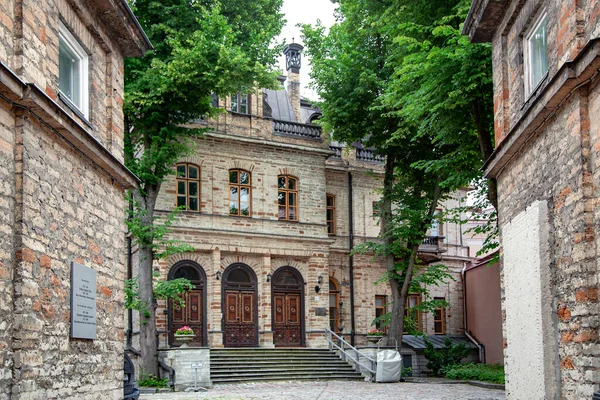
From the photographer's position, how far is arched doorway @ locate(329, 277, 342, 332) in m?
29.7

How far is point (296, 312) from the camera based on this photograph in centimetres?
2819

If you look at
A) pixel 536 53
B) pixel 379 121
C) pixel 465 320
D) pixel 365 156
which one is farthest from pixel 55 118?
pixel 465 320

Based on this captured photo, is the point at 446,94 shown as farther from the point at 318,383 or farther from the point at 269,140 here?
the point at 269,140

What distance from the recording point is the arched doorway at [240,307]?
1050 inches

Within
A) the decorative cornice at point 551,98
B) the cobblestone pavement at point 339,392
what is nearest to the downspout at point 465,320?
the cobblestone pavement at point 339,392

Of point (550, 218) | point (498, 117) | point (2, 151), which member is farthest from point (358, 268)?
point (2, 151)

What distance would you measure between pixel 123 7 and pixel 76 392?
17.3 feet

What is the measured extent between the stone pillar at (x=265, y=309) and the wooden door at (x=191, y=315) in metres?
2.05

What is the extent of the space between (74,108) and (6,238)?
2.96 m

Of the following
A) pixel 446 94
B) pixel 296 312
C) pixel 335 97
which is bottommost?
pixel 296 312

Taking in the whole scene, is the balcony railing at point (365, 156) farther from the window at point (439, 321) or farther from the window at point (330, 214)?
the window at point (439, 321)

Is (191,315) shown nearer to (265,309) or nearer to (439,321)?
(265,309)

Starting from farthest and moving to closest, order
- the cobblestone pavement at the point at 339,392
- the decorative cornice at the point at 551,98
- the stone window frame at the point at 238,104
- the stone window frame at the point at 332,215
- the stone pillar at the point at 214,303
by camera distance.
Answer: the stone window frame at the point at 332,215
the stone window frame at the point at 238,104
the stone pillar at the point at 214,303
the cobblestone pavement at the point at 339,392
the decorative cornice at the point at 551,98

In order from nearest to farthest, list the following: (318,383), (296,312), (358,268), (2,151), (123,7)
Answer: (2,151) → (123,7) → (318,383) → (296,312) → (358,268)
